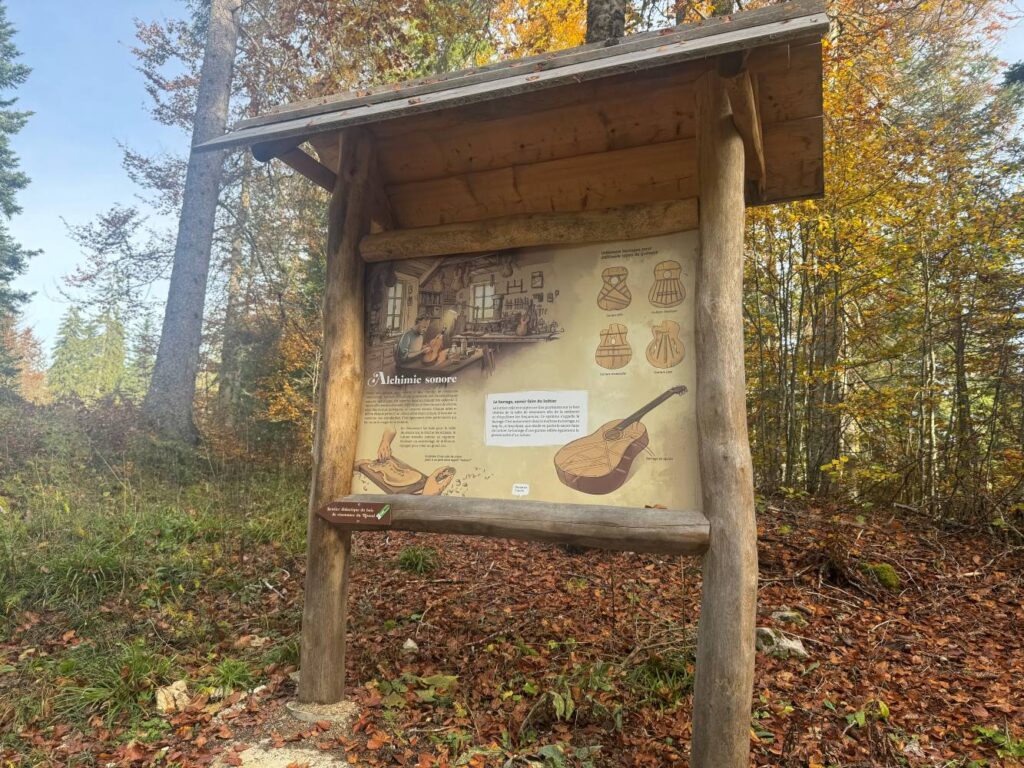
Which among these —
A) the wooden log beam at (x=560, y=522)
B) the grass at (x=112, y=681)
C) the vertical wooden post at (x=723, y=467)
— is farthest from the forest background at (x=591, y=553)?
the wooden log beam at (x=560, y=522)

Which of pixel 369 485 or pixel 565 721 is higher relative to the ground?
pixel 369 485

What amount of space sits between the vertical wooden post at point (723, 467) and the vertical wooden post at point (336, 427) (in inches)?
75.2

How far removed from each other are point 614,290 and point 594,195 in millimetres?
978

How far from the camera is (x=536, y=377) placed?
2.96 m

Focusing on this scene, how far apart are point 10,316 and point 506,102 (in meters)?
20.4

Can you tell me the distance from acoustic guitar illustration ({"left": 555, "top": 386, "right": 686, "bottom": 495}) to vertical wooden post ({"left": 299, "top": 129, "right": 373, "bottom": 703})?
4.30 feet

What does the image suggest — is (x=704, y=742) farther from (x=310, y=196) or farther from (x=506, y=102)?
(x=310, y=196)

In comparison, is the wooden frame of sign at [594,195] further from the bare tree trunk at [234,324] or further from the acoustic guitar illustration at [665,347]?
the bare tree trunk at [234,324]

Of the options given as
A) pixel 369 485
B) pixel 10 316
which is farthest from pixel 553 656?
pixel 10 316

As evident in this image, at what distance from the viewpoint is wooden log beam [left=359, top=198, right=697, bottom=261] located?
2785 millimetres

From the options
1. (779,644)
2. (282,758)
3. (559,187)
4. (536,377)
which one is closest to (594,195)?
(559,187)

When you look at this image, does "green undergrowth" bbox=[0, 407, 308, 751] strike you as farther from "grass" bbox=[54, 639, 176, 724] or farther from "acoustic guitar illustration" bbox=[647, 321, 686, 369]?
"acoustic guitar illustration" bbox=[647, 321, 686, 369]

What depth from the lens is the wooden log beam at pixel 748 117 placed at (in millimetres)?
2647

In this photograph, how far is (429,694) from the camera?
10.3ft
